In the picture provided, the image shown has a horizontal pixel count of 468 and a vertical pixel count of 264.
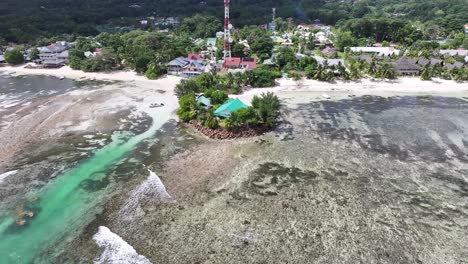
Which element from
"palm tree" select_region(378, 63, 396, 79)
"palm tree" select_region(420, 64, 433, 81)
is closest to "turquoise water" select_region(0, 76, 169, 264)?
"palm tree" select_region(378, 63, 396, 79)

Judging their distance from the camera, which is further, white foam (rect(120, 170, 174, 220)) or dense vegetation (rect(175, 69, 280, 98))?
dense vegetation (rect(175, 69, 280, 98))

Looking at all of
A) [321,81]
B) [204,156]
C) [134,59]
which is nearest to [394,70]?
[321,81]

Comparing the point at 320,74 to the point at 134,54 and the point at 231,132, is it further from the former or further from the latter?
the point at 134,54

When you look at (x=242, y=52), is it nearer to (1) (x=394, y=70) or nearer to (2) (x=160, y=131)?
(1) (x=394, y=70)

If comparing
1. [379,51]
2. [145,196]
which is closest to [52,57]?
[145,196]

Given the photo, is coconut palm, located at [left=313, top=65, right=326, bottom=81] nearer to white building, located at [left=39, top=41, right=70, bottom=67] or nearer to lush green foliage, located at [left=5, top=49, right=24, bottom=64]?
white building, located at [left=39, top=41, right=70, bottom=67]

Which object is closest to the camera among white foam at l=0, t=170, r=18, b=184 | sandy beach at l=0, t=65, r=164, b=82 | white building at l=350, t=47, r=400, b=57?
white foam at l=0, t=170, r=18, b=184

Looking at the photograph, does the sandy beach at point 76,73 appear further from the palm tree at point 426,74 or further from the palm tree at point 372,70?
the palm tree at point 426,74
